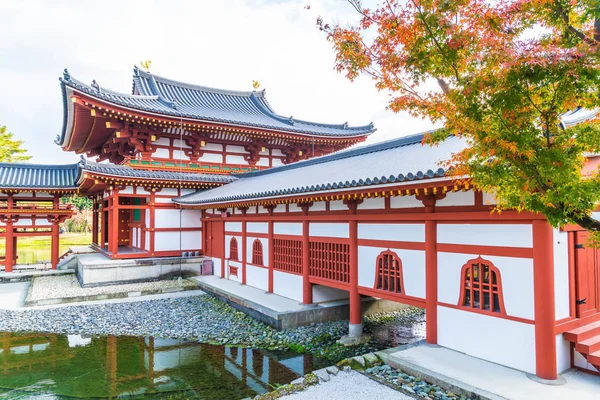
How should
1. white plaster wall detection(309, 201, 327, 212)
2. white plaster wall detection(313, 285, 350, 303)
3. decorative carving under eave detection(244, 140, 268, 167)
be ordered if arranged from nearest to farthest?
white plaster wall detection(309, 201, 327, 212), white plaster wall detection(313, 285, 350, 303), decorative carving under eave detection(244, 140, 268, 167)

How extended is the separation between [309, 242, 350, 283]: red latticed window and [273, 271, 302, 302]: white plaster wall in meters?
0.72

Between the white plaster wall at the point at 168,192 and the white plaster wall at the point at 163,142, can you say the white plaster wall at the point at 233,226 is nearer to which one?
the white plaster wall at the point at 168,192

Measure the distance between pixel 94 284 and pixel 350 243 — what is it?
9.92 metres

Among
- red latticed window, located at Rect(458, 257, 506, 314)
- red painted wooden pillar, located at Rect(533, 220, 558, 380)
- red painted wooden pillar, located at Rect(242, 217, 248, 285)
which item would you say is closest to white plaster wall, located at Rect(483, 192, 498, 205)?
red painted wooden pillar, located at Rect(533, 220, 558, 380)

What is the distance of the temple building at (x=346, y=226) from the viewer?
5402 mm

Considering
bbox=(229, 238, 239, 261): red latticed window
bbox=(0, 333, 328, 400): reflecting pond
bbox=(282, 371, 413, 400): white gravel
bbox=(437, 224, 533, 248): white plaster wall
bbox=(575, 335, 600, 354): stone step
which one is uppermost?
bbox=(437, 224, 533, 248): white plaster wall

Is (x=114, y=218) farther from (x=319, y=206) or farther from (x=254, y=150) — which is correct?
(x=319, y=206)

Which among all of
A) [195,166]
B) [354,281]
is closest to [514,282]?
[354,281]

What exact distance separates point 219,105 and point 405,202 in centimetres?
1545

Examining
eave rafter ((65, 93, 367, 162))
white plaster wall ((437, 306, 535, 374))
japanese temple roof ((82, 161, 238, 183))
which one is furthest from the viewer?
eave rafter ((65, 93, 367, 162))

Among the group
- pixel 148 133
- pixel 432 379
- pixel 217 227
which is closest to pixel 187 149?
pixel 148 133

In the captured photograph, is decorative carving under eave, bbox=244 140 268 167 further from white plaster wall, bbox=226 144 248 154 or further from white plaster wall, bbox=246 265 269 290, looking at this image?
white plaster wall, bbox=246 265 269 290

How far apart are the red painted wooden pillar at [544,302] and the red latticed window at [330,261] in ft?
13.2

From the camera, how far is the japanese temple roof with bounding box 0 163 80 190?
1501cm
